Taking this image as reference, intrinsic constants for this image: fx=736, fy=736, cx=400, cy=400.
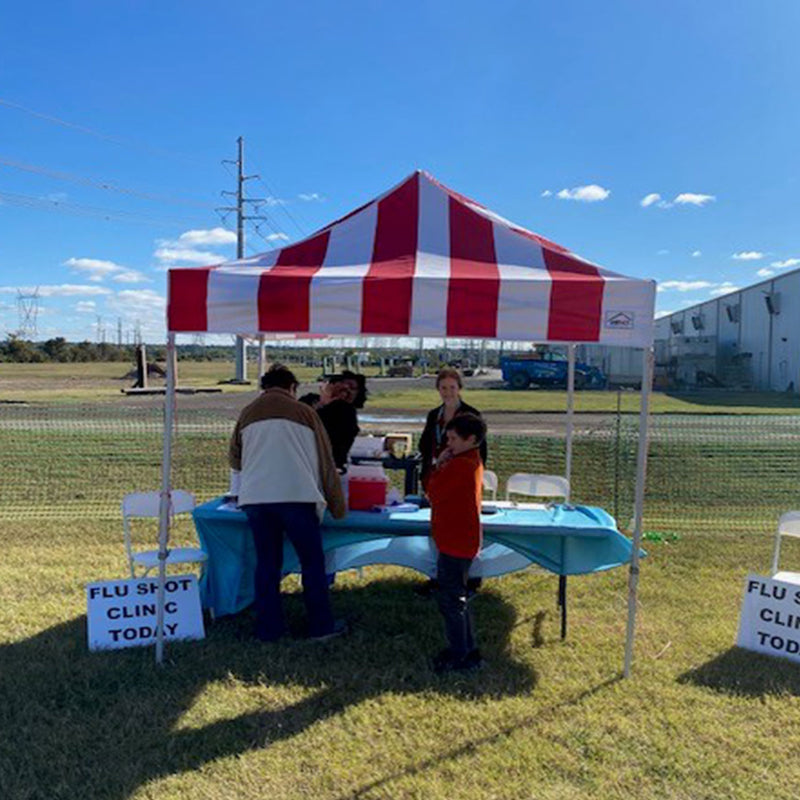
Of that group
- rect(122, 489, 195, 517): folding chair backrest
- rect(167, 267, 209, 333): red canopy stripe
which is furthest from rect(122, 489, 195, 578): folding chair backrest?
rect(167, 267, 209, 333): red canopy stripe

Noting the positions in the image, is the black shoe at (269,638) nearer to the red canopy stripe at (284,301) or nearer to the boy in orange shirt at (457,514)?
the boy in orange shirt at (457,514)

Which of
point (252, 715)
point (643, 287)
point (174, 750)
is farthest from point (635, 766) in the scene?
point (643, 287)

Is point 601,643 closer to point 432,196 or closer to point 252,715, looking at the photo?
point 252,715

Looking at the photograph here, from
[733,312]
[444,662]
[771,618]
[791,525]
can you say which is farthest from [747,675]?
[733,312]

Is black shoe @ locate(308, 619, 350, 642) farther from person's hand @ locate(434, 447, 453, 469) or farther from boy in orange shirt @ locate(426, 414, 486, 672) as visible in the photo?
person's hand @ locate(434, 447, 453, 469)

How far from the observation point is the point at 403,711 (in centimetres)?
352

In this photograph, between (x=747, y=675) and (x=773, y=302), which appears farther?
(x=773, y=302)

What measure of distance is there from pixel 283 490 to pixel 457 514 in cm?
98

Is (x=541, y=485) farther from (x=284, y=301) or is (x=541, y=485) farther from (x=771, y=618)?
(x=284, y=301)

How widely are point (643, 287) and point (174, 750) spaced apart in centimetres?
305

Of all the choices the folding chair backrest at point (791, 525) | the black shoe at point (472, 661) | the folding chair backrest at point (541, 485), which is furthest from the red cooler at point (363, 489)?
the folding chair backrest at point (791, 525)

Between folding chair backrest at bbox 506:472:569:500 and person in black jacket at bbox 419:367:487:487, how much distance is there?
3.29 feet

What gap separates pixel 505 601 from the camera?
5109mm

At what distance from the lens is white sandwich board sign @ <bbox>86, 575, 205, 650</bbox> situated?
13.7 feet
